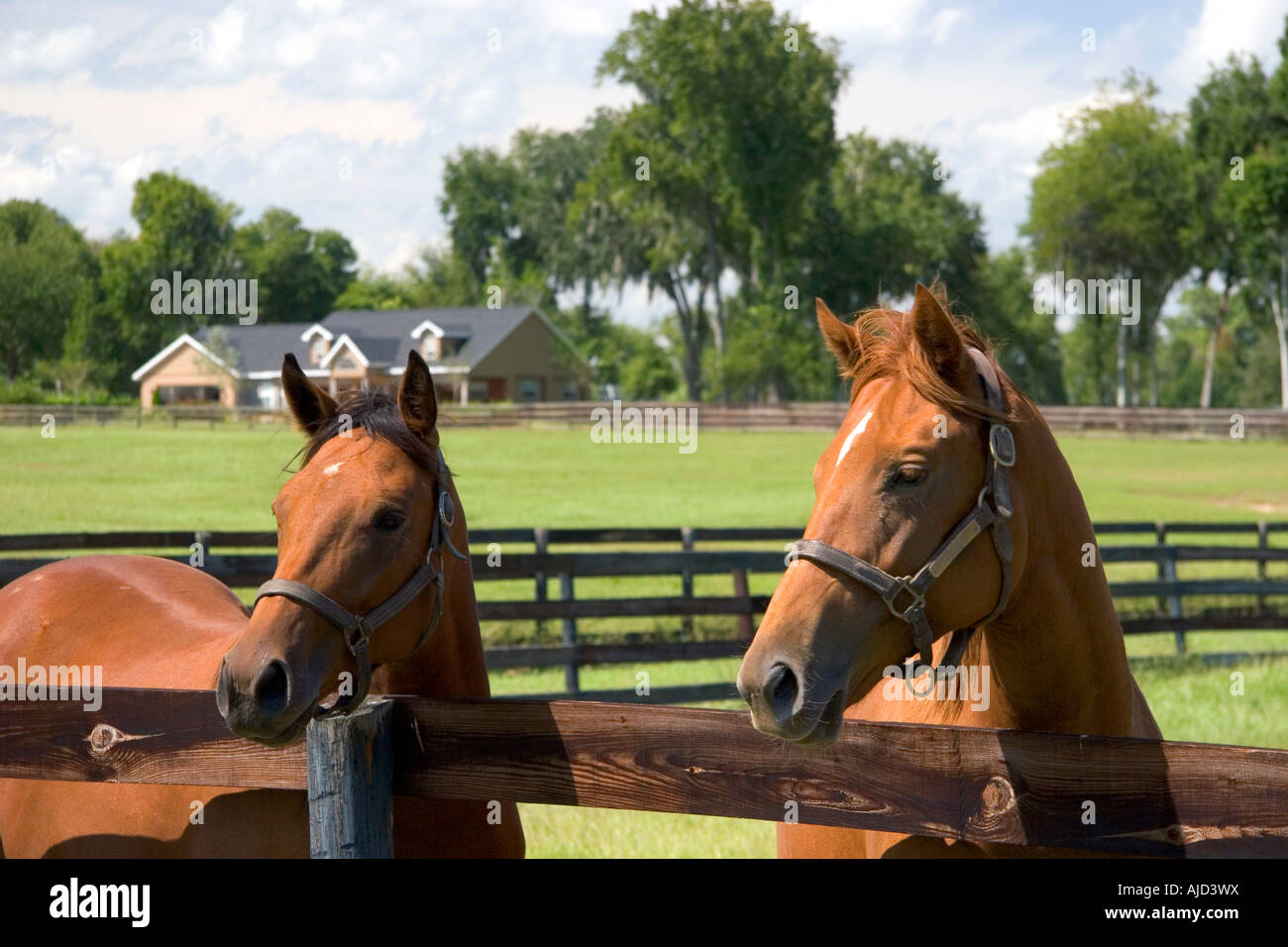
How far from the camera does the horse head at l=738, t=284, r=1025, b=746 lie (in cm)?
240

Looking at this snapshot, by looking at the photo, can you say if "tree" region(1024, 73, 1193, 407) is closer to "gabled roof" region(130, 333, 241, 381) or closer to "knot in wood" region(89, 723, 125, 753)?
"gabled roof" region(130, 333, 241, 381)

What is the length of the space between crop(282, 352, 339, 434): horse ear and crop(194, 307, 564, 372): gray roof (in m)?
60.7

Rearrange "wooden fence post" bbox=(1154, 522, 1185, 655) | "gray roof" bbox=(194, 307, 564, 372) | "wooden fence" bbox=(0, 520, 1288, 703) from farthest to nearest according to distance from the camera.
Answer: "gray roof" bbox=(194, 307, 564, 372) < "wooden fence post" bbox=(1154, 522, 1185, 655) < "wooden fence" bbox=(0, 520, 1288, 703)

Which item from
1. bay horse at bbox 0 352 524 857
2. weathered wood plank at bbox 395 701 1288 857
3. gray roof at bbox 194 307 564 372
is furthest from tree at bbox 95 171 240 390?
weathered wood plank at bbox 395 701 1288 857

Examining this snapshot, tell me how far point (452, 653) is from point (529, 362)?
65.7m

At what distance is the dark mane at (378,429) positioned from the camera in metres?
3.53

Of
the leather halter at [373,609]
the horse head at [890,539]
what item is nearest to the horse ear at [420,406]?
the leather halter at [373,609]

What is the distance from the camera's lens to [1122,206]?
60.2m

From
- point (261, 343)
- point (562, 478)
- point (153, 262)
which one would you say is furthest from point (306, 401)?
point (261, 343)

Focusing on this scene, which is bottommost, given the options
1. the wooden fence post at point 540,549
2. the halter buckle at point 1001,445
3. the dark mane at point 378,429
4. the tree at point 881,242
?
the wooden fence post at point 540,549

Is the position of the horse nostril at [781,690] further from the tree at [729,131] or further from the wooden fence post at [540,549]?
the tree at [729,131]

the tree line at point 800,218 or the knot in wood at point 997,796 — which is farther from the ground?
the tree line at point 800,218

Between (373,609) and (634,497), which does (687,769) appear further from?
(634,497)
